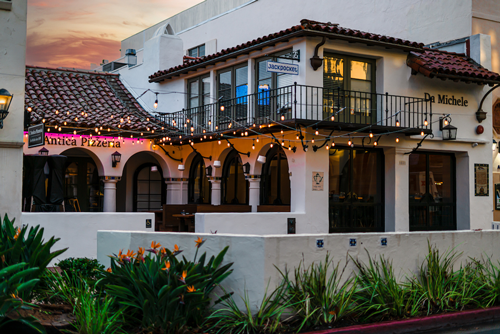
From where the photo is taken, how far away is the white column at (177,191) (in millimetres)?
20281

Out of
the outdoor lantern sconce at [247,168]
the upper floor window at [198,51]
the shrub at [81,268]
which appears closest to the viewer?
the shrub at [81,268]

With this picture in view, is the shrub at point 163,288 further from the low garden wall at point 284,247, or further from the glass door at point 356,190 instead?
the glass door at point 356,190

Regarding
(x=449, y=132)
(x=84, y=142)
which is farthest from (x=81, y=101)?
(x=449, y=132)

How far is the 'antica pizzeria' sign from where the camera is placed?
689 inches

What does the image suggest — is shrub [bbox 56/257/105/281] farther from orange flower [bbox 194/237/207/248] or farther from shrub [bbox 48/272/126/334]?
orange flower [bbox 194/237/207/248]

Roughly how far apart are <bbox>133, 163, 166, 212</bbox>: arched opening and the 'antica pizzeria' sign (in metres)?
3.78

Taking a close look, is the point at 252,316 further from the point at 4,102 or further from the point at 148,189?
the point at 148,189

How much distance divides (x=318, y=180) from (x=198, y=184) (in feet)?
22.5

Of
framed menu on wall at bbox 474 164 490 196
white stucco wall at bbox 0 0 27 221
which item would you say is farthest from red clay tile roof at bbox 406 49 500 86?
white stucco wall at bbox 0 0 27 221

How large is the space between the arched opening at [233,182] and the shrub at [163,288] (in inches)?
466

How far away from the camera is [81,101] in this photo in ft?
63.9

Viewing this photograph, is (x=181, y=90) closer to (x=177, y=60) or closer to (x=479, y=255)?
(x=177, y=60)

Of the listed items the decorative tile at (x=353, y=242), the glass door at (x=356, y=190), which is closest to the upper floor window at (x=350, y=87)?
the glass door at (x=356, y=190)

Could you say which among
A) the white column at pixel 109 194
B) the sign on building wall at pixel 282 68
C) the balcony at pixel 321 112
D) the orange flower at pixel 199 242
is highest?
the sign on building wall at pixel 282 68
